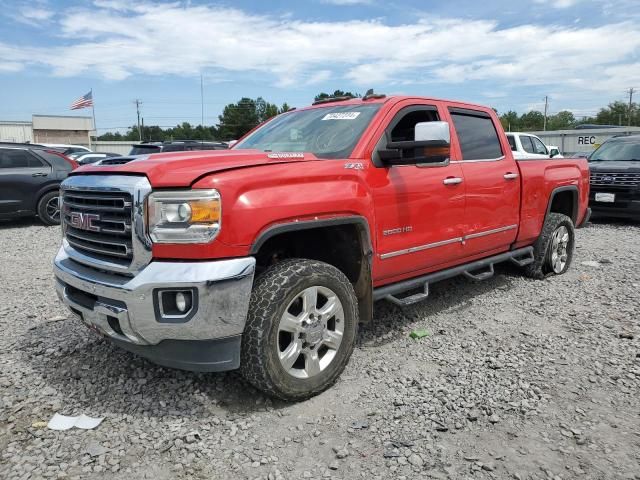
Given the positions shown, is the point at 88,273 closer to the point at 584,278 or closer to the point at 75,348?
the point at 75,348

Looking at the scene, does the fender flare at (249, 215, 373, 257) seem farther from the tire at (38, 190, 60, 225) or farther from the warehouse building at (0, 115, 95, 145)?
the warehouse building at (0, 115, 95, 145)

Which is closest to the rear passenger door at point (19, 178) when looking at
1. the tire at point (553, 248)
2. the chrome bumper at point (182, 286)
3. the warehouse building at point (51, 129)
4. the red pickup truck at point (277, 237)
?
the red pickup truck at point (277, 237)

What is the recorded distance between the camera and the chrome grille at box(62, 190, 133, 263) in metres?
2.74

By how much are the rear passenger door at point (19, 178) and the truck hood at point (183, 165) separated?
7843mm

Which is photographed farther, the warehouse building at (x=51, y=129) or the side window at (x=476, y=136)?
the warehouse building at (x=51, y=129)

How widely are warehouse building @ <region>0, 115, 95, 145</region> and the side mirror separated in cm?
5994

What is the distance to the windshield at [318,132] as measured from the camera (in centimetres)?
363

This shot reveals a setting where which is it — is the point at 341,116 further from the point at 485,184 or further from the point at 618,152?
the point at 618,152

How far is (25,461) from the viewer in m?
2.53

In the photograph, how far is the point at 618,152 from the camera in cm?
1119

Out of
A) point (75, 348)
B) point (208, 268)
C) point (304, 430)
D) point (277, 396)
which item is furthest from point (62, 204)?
point (304, 430)

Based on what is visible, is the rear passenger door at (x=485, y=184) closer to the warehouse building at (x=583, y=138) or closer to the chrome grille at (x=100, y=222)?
the chrome grille at (x=100, y=222)

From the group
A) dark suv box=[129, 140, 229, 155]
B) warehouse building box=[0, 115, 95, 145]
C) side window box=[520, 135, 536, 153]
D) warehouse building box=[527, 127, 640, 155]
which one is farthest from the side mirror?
warehouse building box=[0, 115, 95, 145]

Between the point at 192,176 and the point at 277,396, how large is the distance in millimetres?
1364
